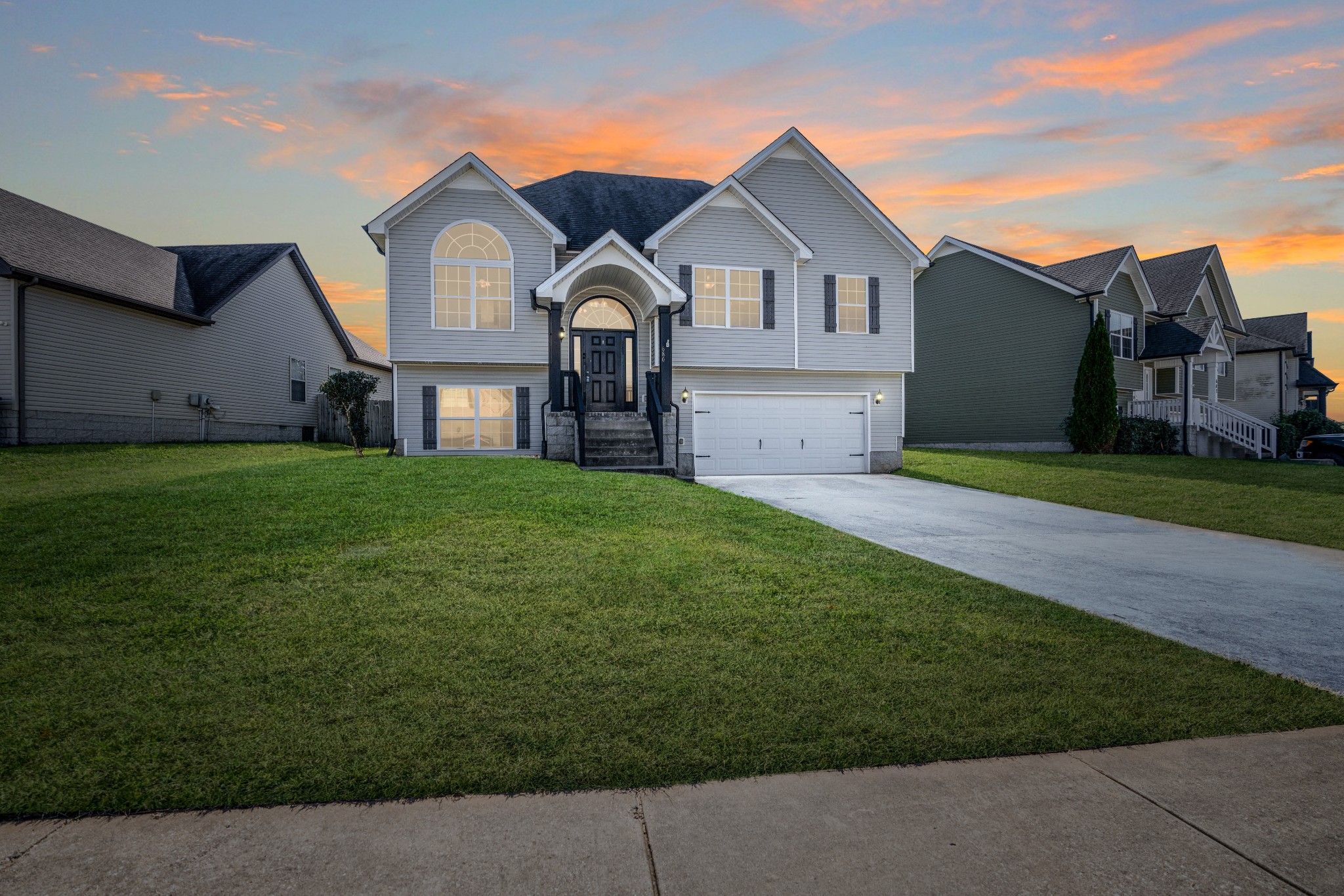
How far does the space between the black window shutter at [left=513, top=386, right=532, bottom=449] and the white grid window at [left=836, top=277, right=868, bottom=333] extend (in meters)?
8.50

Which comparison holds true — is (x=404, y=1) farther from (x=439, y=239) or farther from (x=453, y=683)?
(x=453, y=683)

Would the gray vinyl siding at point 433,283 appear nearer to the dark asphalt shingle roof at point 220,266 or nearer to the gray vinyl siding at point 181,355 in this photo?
the gray vinyl siding at point 181,355

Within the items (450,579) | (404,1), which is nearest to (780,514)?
(450,579)

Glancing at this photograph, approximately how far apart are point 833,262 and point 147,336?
19.1 meters

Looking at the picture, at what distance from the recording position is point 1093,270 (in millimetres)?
24078

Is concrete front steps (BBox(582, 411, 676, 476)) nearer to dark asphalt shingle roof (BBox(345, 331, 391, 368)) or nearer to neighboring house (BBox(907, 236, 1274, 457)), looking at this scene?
neighboring house (BBox(907, 236, 1274, 457))

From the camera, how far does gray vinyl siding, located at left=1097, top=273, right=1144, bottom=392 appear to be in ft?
80.1

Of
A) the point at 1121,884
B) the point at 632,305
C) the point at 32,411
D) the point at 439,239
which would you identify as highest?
the point at 439,239

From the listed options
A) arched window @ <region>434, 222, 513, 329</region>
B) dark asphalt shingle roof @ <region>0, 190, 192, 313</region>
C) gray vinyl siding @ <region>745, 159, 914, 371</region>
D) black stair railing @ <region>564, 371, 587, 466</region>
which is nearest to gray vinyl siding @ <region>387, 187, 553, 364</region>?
arched window @ <region>434, 222, 513, 329</region>

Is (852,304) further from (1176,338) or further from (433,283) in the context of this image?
(1176,338)

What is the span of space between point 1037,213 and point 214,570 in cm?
2174

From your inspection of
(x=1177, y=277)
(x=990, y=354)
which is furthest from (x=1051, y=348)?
(x=1177, y=277)

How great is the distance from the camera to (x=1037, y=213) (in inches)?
778

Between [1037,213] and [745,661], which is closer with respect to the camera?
[745,661]
